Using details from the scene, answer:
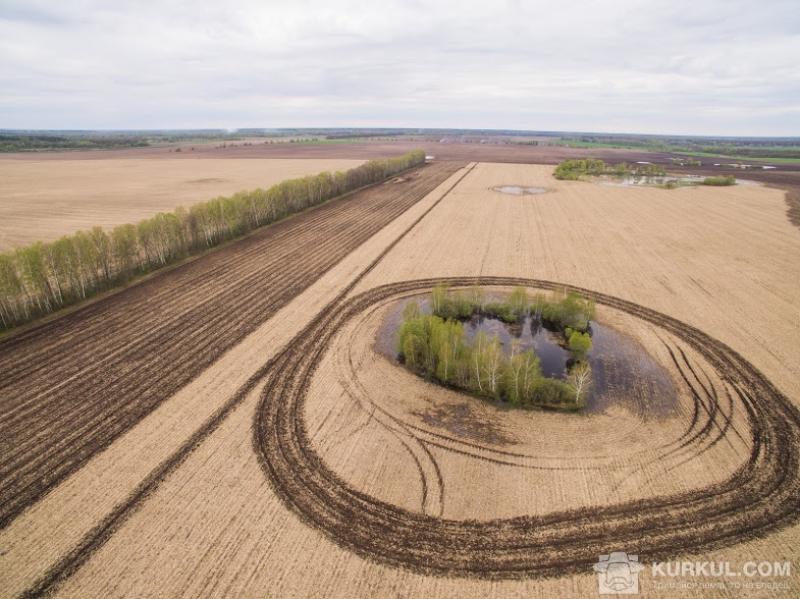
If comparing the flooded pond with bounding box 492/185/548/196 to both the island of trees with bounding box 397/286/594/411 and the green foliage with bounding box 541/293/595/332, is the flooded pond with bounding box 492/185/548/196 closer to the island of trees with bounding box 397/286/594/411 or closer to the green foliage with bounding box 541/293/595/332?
the green foliage with bounding box 541/293/595/332

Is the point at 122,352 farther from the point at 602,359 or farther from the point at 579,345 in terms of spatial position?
the point at 602,359

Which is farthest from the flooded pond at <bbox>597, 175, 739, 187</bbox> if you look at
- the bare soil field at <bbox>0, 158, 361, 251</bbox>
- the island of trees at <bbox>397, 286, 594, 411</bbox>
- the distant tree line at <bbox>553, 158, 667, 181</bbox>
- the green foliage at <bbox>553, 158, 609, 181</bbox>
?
the bare soil field at <bbox>0, 158, 361, 251</bbox>

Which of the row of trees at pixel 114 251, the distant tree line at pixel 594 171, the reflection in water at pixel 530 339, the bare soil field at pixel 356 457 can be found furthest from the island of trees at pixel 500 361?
the distant tree line at pixel 594 171

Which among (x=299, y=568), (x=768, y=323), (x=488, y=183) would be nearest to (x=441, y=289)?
(x=299, y=568)

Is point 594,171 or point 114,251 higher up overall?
point 594,171

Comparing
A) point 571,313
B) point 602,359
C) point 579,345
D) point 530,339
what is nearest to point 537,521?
point 579,345

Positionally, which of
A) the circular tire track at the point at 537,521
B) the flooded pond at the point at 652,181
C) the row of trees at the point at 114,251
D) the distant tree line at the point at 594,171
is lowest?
the circular tire track at the point at 537,521

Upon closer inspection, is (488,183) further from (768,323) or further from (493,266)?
(768,323)

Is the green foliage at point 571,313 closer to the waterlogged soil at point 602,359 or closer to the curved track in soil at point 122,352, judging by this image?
the waterlogged soil at point 602,359
